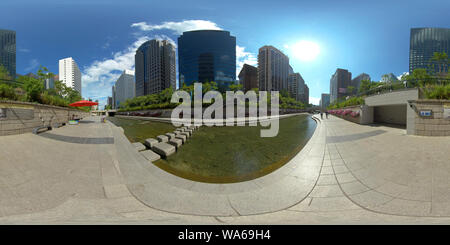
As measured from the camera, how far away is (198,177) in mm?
4250

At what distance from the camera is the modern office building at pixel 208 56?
5234 centimetres

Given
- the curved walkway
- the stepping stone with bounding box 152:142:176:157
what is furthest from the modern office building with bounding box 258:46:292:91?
the curved walkway

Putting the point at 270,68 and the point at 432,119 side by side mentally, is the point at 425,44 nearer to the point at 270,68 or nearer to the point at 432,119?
the point at 270,68

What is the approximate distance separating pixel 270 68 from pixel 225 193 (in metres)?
96.9

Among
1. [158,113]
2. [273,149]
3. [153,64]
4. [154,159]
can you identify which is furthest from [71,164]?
[153,64]

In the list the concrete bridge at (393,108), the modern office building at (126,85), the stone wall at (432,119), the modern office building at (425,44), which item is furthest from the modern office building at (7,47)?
the modern office building at (425,44)

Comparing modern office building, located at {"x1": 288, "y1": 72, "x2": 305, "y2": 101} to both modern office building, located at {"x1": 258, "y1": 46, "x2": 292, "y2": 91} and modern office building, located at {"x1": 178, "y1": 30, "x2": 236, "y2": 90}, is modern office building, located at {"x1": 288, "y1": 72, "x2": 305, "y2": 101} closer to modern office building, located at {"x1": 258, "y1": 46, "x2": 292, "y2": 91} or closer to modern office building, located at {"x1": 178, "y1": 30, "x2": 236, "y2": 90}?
modern office building, located at {"x1": 258, "y1": 46, "x2": 292, "y2": 91}

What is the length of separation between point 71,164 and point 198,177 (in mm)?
3283

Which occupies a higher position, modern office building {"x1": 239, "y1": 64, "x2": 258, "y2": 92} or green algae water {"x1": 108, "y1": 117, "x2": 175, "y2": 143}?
modern office building {"x1": 239, "y1": 64, "x2": 258, "y2": 92}

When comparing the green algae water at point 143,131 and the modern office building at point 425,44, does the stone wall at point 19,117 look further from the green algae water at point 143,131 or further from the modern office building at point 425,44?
the modern office building at point 425,44

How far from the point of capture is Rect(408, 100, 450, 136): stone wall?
7.53m

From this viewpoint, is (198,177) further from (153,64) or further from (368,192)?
(153,64)

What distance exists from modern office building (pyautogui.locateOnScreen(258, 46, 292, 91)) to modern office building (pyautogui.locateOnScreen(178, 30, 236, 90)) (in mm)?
39990
